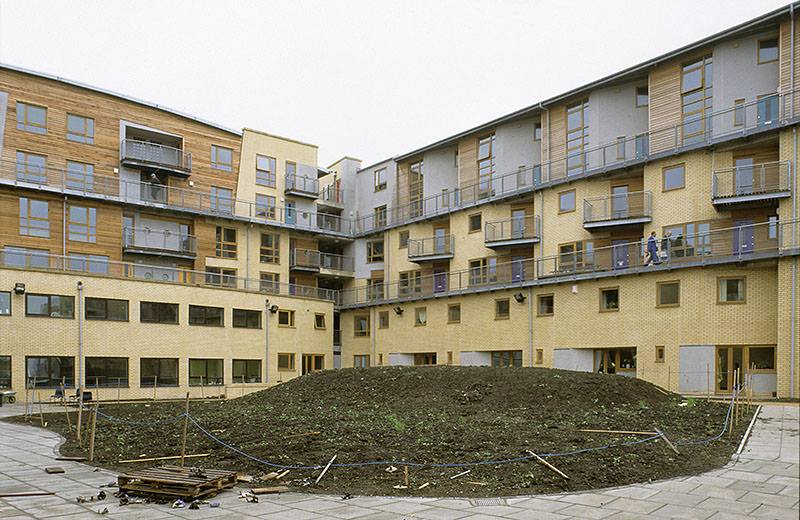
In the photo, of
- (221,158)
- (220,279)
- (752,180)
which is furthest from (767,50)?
(221,158)

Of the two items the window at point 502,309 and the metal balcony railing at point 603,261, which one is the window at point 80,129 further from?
the window at point 502,309

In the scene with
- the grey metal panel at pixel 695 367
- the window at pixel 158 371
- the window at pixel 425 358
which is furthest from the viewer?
the window at pixel 425 358

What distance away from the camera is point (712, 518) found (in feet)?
24.7

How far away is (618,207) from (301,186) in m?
22.5

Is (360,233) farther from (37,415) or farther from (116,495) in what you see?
(116,495)

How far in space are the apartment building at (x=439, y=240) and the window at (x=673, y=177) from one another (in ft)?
0.35

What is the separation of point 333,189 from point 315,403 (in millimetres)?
31121

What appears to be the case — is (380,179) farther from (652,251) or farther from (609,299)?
(652,251)

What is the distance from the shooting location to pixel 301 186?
141 feet

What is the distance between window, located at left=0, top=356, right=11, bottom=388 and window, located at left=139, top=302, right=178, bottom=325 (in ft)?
19.6

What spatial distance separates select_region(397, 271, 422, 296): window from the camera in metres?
38.9

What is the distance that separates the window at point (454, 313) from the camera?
35562 mm

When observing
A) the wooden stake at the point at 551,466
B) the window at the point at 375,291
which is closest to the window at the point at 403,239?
the window at the point at 375,291

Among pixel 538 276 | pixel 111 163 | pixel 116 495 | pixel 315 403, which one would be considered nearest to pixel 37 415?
pixel 315 403
